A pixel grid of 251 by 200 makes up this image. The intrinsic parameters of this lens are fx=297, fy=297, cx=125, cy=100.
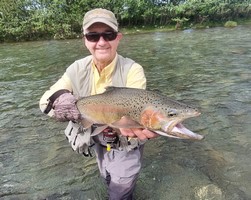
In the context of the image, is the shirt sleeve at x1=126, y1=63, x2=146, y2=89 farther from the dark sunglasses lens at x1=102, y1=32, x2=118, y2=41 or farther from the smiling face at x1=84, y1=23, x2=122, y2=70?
the dark sunglasses lens at x1=102, y1=32, x2=118, y2=41

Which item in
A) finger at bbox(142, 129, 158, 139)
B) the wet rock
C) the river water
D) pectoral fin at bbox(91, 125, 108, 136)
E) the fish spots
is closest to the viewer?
the fish spots

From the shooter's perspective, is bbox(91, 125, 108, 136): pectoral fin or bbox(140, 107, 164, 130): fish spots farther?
bbox(91, 125, 108, 136): pectoral fin

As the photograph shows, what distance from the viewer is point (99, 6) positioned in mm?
33875

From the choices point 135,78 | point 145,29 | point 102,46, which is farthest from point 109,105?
point 145,29

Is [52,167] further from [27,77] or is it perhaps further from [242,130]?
[27,77]

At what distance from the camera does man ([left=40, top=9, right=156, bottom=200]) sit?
3029 millimetres

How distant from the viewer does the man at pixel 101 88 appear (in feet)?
9.94

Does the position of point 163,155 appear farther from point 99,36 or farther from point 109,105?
point 99,36

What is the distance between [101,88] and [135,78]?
43cm

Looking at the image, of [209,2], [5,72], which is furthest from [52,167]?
[209,2]

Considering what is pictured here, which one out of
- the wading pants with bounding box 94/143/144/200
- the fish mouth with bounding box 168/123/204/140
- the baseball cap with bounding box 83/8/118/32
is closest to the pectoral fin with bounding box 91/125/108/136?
the wading pants with bounding box 94/143/144/200

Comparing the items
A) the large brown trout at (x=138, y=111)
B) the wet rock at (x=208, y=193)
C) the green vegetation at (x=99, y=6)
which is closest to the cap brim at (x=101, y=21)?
the large brown trout at (x=138, y=111)

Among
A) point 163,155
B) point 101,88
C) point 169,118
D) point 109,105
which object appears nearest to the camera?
point 169,118

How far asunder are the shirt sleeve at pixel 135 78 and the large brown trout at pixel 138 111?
1.26ft
